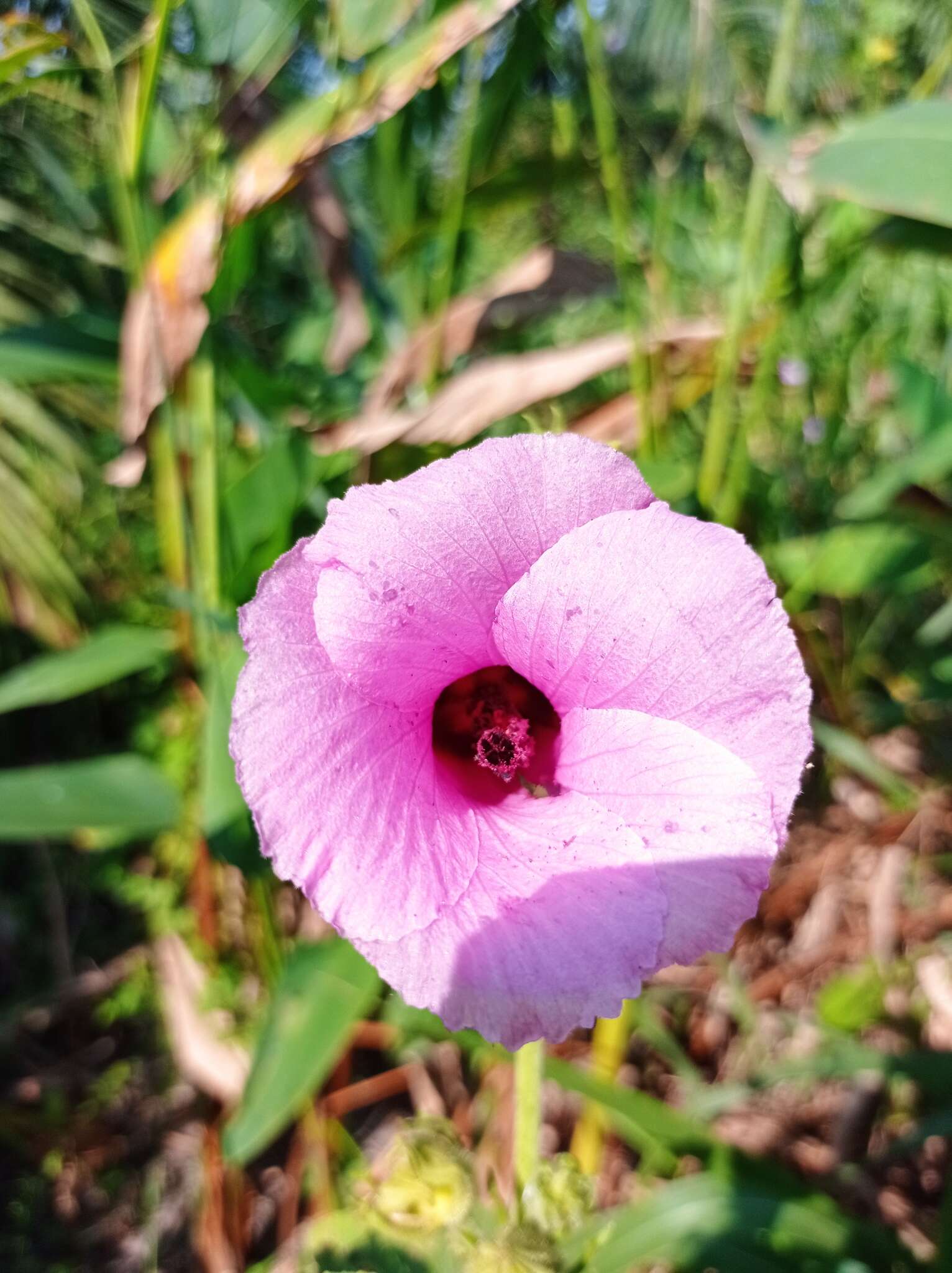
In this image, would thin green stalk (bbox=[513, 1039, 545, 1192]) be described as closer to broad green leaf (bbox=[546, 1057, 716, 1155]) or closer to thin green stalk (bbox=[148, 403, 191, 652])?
broad green leaf (bbox=[546, 1057, 716, 1155])

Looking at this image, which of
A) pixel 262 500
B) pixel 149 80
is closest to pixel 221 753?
pixel 262 500

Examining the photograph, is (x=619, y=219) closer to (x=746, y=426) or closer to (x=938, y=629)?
(x=746, y=426)

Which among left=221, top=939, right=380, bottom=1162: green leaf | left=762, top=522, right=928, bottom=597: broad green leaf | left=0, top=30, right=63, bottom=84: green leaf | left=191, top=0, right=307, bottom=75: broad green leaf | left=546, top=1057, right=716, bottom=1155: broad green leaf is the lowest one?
left=546, top=1057, right=716, bottom=1155: broad green leaf

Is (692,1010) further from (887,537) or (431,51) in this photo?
(431,51)

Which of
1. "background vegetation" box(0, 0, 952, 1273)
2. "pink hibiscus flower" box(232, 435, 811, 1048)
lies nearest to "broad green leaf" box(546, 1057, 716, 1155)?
"background vegetation" box(0, 0, 952, 1273)

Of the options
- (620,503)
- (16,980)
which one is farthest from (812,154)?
(16,980)

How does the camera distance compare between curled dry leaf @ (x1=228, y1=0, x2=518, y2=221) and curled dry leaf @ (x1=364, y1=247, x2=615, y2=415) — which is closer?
curled dry leaf @ (x1=228, y1=0, x2=518, y2=221)

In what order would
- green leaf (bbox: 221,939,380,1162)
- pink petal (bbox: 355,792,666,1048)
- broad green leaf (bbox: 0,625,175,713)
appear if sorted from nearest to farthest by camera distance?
pink petal (bbox: 355,792,666,1048)
green leaf (bbox: 221,939,380,1162)
broad green leaf (bbox: 0,625,175,713)
